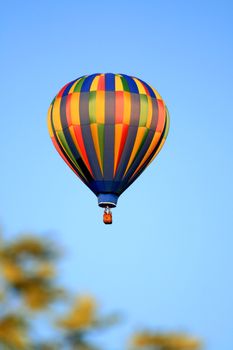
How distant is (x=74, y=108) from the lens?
3447cm

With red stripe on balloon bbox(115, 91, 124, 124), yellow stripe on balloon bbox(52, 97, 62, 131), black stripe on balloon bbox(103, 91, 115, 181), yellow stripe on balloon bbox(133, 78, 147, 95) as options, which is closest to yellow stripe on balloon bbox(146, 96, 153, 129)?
yellow stripe on balloon bbox(133, 78, 147, 95)

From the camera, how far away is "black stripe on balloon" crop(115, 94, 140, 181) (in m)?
33.8

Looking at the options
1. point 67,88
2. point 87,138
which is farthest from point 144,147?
point 67,88

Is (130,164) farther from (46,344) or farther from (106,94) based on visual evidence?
(46,344)

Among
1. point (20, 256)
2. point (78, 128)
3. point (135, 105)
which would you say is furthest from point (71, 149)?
point (20, 256)

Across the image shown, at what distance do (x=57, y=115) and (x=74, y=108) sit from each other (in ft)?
3.91

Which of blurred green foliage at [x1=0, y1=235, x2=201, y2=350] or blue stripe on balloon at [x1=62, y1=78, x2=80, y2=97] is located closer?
blurred green foliage at [x1=0, y1=235, x2=201, y2=350]

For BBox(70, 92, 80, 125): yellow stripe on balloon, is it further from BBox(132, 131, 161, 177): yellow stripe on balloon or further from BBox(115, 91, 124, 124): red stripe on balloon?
BBox(132, 131, 161, 177): yellow stripe on balloon

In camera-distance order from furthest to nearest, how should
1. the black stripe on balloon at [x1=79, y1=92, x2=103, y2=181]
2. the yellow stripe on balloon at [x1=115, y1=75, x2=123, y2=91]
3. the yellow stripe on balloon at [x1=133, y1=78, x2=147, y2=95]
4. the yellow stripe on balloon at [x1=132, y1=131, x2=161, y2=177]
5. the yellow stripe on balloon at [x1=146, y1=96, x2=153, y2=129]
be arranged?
the yellow stripe on balloon at [x1=133, y1=78, x2=147, y2=95]
the yellow stripe on balloon at [x1=115, y1=75, x2=123, y2=91]
the yellow stripe on balloon at [x1=146, y1=96, x2=153, y2=129]
the yellow stripe on balloon at [x1=132, y1=131, x2=161, y2=177]
the black stripe on balloon at [x1=79, y1=92, x2=103, y2=181]

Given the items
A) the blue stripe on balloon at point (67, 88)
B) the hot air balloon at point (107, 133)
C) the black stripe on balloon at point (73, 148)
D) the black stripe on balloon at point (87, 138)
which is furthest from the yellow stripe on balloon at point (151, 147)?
the blue stripe on balloon at point (67, 88)

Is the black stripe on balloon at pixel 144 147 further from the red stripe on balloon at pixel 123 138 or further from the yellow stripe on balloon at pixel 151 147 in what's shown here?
the red stripe on balloon at pixel 123 138

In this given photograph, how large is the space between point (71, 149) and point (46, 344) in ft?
96.5

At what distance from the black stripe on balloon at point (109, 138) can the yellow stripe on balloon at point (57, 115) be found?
6.75 ft

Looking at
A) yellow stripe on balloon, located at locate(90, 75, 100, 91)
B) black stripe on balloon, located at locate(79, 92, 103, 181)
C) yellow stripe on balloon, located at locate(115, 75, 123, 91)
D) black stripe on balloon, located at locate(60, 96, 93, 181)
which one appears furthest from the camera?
yellow stripe on balloon, located at locate(115, 75, 123, 91)
